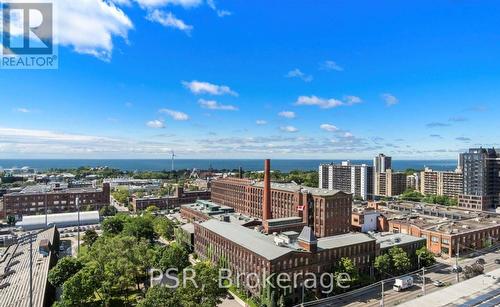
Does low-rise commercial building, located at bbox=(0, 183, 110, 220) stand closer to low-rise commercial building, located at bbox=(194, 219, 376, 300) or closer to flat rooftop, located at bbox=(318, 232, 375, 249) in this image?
low-rise commercial building, located at bbox=(194, 219, 376, 300)

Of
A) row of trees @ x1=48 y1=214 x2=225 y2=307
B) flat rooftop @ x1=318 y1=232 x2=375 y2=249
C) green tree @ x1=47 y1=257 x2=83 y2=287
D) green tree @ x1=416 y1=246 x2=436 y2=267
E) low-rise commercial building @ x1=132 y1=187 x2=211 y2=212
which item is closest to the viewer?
row of trees @ x1=48 y1=214 x2=225 y2=307

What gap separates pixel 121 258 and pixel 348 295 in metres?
41.1

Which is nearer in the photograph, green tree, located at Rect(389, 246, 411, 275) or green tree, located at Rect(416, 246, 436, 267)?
green tree, located at Rect(389, 246, 411, 275)

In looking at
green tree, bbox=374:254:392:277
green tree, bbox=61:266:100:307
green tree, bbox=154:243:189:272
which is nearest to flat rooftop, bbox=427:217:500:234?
green tree, bbox=374:254:392:277

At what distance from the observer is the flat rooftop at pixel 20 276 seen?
49.2m

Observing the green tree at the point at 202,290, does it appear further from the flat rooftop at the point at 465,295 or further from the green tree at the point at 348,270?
the flat rooftop at the point at 465,295

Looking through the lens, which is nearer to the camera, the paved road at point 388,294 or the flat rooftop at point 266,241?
the paved road at point 388,294

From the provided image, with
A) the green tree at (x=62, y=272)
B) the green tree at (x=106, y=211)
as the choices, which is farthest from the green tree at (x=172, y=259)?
the green tree at (x=106, y=211)

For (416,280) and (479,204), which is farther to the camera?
(479,204)

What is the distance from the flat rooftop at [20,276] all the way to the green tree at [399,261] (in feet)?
Result: 208

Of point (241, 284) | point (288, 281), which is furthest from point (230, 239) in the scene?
point (288, 281)

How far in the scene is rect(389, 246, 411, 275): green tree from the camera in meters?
67.9

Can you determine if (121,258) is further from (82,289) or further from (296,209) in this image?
(296,209)

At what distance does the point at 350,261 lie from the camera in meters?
61.6
